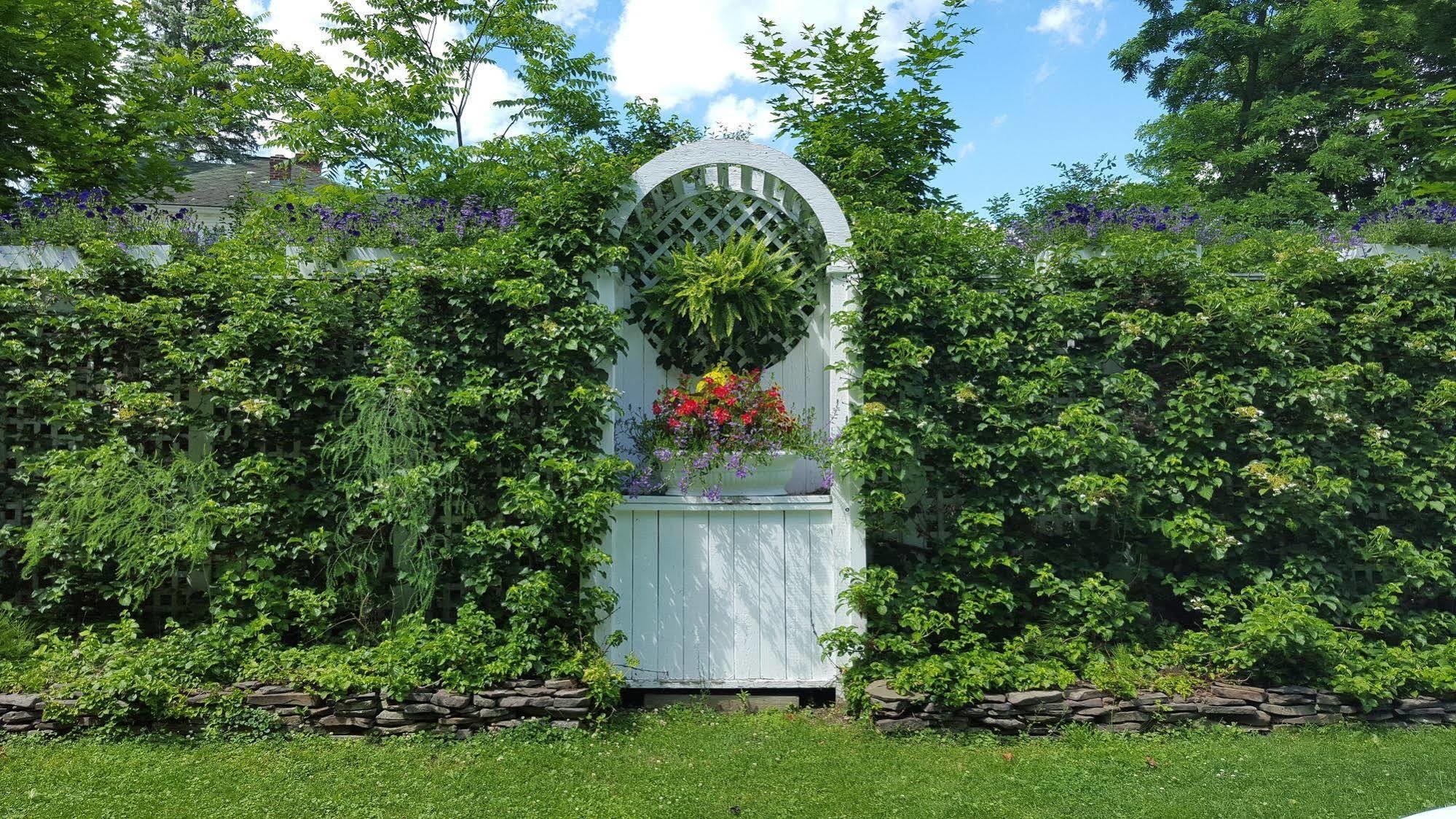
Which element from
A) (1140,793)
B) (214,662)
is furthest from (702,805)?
(214,662)

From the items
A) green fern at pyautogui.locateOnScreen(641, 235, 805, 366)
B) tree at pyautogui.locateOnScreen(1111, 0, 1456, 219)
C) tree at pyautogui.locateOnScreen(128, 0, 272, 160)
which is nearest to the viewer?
green fern at pyautogui.locateOnScreen(641, 235, 805, 366)

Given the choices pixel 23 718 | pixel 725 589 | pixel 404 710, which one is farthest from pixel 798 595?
pixel 23 718

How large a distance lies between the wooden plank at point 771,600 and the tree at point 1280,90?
10974 millimetres

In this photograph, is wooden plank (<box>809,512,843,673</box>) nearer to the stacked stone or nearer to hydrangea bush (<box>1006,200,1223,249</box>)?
hydrangea bush (<box>1006,200,1223,249</box>)

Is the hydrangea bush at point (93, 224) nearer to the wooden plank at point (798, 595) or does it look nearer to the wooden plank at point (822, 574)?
the wooden plank at point (798, 595)

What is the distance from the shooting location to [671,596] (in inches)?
179

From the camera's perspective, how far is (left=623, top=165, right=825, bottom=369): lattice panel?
15.9ft

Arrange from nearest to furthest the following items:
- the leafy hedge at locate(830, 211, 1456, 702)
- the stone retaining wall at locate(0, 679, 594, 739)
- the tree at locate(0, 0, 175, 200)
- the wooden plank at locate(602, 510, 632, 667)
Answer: the stone retaining wall at locate(0, 679, 594, 739) → the leafy hedge at locate(830, 211, 1456, 702) → the wooden plank at locate(602, 510, 632, 667) → the tree at locate(0, 0, 175, 200)

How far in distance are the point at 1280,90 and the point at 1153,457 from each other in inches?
550

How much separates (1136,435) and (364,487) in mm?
4455

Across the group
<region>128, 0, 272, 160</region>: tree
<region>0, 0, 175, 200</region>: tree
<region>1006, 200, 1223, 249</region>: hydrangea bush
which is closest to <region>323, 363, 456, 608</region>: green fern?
<region>1006, 200, 1223, 249</region>: hydrangea bush

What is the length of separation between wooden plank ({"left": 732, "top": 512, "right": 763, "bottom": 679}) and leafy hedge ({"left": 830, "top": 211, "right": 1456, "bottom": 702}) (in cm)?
53

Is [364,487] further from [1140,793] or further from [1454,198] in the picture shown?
[1454,198]

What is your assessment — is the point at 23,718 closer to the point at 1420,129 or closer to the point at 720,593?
the point at 720,593
